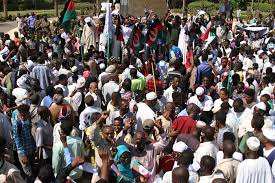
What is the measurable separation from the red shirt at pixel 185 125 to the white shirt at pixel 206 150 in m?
0.80

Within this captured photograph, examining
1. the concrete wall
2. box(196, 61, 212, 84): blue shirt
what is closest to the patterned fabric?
box(196, 61, 212, 84): blue shirt

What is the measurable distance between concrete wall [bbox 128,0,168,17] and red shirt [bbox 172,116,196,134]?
59.9 ft

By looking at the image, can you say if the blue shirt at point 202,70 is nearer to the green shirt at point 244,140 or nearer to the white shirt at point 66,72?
the white shirt at point 66,72

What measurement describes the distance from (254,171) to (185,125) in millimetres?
1699

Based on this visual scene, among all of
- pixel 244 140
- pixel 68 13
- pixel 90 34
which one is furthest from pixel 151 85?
pixel 90 34

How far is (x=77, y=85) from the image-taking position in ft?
28.2

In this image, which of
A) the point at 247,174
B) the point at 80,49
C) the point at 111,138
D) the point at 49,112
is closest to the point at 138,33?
the point at 80,49

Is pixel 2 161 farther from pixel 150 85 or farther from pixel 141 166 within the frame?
pixel 150 85

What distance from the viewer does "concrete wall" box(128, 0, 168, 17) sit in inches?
970

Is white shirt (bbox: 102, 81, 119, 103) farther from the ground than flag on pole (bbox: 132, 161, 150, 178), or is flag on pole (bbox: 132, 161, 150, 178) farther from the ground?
white shirt (bbox: 102, 81, 119, 103)

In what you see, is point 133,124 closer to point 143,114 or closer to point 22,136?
point 143,114

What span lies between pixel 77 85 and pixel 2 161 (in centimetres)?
348

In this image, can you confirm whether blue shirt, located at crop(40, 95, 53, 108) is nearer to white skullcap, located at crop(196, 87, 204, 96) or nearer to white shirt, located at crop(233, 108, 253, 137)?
white skullcap, located at crop(196, 87, 204, 96)

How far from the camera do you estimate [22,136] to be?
673 cm
